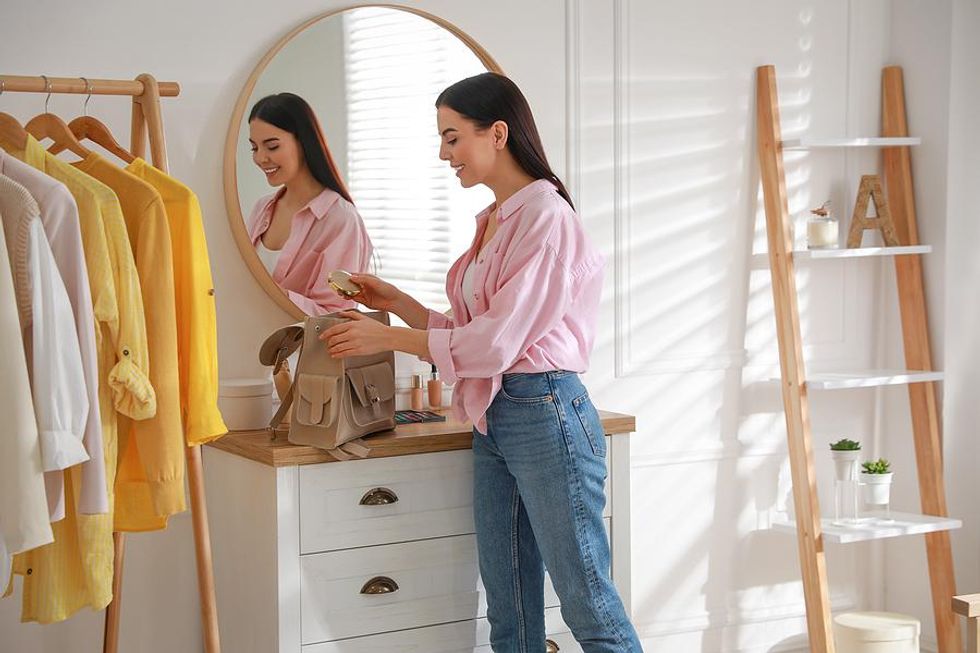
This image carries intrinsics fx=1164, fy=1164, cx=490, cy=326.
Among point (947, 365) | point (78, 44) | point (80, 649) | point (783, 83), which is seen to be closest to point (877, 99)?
point (783, 83)

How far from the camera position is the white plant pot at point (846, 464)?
130 inches

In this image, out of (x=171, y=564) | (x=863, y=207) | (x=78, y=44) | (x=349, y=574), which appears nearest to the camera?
(x=349, y=574)

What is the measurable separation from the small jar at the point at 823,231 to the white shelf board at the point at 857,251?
0.03 m

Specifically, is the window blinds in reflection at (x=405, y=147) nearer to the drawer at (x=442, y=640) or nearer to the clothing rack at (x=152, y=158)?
the clothing rack at (x=152, y=158)

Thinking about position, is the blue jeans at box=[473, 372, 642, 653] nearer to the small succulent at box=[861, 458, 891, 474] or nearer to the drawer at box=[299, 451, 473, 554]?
the drawer at box=[299, 451, 473, 554]

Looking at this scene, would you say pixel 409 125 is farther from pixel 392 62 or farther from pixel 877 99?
pixel 877 99

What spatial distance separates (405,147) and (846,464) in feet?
5.04

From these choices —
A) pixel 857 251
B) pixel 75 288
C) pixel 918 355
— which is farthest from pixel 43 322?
pixel 918 355

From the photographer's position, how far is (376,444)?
7.97ft

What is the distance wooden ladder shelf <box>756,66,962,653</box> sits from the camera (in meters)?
3.34

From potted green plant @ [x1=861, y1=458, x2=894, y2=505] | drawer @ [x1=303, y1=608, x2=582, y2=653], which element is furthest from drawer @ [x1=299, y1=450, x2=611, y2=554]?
potted green plant @ [x1=861, y1=458, x2=894, y2=505]

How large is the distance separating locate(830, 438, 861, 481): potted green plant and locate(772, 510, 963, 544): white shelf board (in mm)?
149

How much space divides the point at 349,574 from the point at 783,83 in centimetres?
202

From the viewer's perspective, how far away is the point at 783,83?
137 inches
